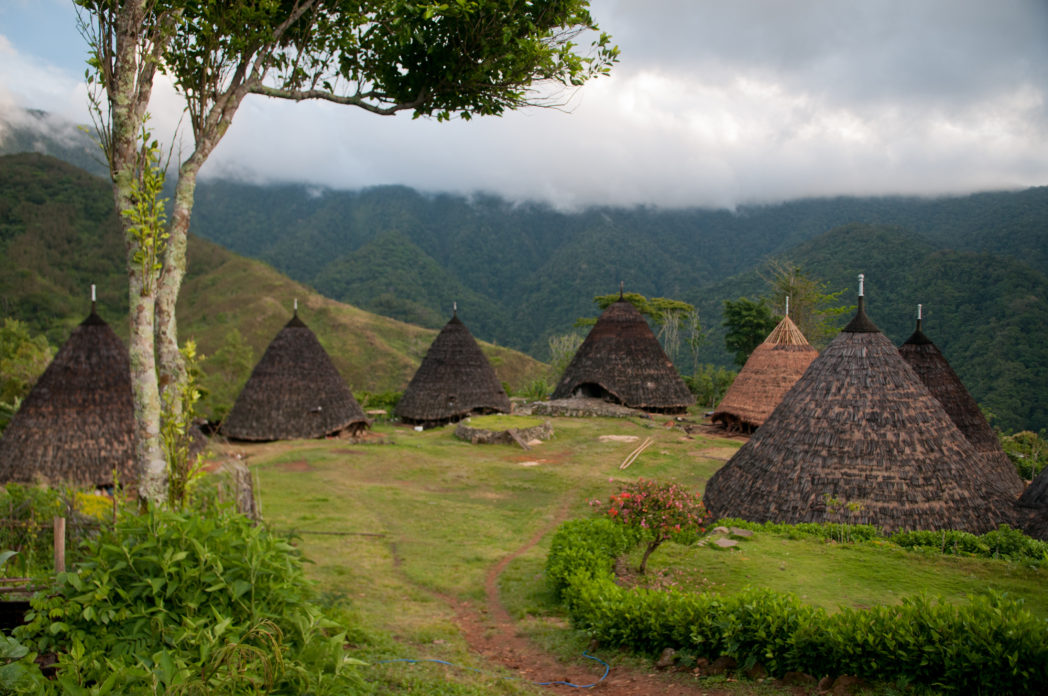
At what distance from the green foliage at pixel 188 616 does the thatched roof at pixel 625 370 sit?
21.3 m

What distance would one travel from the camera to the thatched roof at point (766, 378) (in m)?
20.0

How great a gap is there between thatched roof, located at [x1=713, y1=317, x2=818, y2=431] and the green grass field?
2336mm

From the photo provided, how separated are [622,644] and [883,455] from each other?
531 centimetres

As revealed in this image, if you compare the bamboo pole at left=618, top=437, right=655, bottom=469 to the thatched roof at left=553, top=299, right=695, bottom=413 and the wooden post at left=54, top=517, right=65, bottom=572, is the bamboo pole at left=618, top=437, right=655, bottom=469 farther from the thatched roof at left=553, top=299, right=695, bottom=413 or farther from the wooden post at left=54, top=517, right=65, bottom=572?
the wooden post at left=54, top=517, right=65, bottom=572

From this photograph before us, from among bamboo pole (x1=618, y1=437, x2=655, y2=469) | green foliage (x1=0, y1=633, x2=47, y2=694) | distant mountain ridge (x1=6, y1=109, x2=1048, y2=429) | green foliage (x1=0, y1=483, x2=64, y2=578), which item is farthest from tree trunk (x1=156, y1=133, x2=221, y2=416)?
distant mountain ridge (x1=6, y1=109, x2=1048, y2=429)

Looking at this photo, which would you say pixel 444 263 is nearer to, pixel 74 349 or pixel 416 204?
pixel 416 204

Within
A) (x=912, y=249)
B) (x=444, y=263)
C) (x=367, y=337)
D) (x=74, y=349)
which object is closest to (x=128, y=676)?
(x=74, y=349)

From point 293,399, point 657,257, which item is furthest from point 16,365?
point 657,257

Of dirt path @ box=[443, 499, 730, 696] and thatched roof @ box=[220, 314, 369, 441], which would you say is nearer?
dirt path @ box=[443, 499, 730, 696]

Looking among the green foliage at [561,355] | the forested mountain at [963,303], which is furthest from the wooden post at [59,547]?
the forested mountain at [963,303]

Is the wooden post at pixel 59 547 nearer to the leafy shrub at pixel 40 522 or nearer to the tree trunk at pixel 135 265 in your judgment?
the tree trunk at pixel 135 265

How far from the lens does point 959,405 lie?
13828 mm

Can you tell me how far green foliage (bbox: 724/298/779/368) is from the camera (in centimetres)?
3453

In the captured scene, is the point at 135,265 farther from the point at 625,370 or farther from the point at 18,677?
the point at 625,370
